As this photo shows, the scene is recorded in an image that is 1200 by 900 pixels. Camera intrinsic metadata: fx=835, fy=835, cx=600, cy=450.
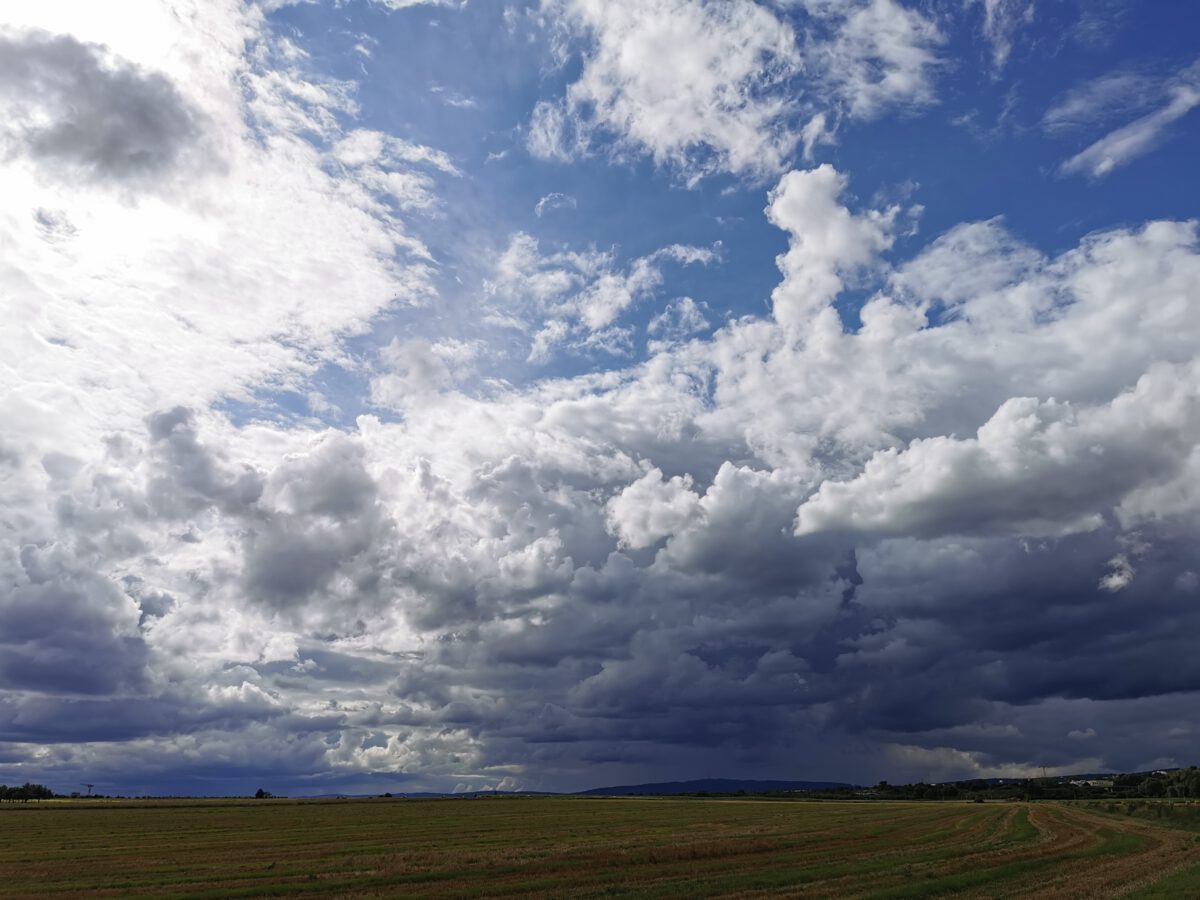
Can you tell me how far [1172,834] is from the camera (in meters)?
77.2

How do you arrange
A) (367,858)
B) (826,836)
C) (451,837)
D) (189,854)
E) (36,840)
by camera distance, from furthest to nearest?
(36,840), (451,837), (826,836), (189,854), (367,858)

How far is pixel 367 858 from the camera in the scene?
5431 cm

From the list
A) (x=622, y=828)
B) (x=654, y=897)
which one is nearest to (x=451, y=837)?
(x=622, y=828)

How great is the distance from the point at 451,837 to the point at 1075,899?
175 ft

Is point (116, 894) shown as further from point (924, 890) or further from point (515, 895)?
point (924, 890)

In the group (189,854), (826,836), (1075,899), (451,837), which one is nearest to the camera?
(1075,899)

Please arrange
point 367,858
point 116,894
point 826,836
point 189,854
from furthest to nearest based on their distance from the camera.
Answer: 1. point 826,836
2. point 189,854
3. point 367,858
4. point 116,894

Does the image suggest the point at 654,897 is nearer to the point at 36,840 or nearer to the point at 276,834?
the point at 276,834

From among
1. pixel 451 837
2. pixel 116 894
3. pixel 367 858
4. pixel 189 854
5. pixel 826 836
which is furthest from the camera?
pixel 451 837

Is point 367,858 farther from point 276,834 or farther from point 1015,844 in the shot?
point 1015,844

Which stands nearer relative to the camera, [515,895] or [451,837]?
[515,895]

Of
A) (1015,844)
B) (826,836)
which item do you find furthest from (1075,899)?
(826,836)

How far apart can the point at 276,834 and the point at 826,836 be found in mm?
53496

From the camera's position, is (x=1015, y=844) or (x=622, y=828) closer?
(x=1015, y=844)
